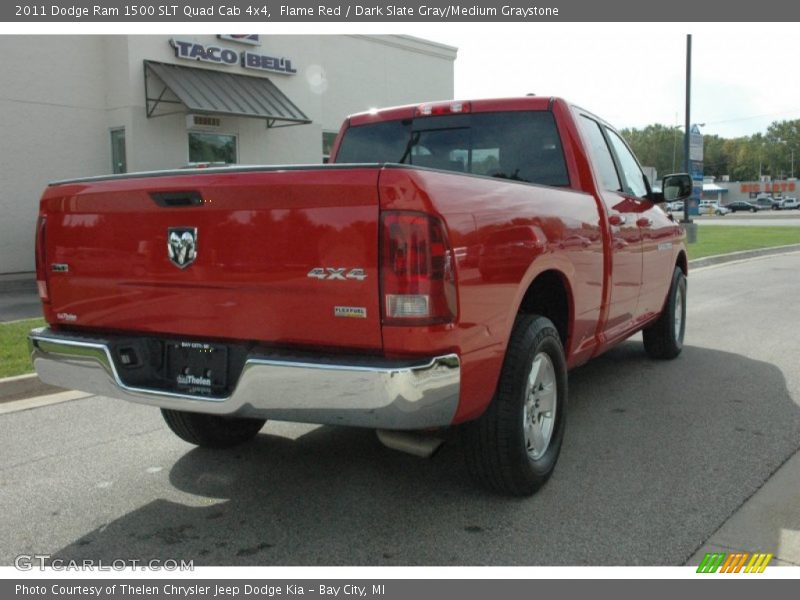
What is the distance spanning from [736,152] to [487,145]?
15128 cm

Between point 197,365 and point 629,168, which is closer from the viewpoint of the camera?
point 197,365

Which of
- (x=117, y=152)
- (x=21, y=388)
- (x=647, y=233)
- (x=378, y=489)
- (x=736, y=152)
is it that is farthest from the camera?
(x=736, y=152)

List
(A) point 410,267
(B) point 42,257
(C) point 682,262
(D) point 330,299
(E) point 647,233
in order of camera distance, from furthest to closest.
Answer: (C) point 682,262
(E) point 647,233
(B) point 42,257
(D) point 330,299
(A) point 410,267

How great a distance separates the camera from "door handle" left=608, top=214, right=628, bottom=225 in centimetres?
486

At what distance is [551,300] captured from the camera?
4316 millimetres

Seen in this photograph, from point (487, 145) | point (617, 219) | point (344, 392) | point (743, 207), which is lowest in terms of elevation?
point (344, 392)

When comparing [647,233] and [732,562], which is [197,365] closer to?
[732,562]

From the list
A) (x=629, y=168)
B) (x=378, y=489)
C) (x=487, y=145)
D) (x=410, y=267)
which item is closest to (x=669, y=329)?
(x=629, y=168)

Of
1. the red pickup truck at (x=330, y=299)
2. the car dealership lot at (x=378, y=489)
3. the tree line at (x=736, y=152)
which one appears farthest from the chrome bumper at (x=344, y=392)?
the tree line at (x=736, y=152)

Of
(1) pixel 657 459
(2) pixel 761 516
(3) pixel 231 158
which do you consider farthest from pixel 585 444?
(3) pixel 231 158

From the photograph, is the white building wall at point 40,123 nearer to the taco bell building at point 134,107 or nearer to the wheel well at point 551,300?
the taco bell building at point 134,107

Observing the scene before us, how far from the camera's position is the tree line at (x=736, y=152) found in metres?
134

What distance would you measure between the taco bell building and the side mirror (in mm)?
9738

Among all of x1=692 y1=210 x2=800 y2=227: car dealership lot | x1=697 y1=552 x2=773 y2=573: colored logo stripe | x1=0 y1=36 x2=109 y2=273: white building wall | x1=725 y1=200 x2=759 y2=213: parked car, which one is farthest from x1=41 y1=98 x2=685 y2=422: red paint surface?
x1=725 y1=200 x2=759 y2=213: parked car
